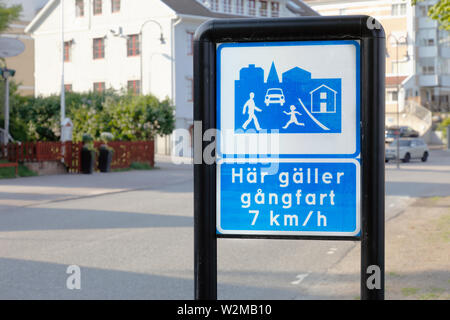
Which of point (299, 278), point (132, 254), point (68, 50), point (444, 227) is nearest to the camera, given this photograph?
point (299, 278)

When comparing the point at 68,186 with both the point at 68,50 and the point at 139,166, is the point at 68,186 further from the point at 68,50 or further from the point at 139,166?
the point at 68,50

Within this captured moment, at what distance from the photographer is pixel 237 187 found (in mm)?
2967

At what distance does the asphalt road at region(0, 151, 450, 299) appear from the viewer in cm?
739

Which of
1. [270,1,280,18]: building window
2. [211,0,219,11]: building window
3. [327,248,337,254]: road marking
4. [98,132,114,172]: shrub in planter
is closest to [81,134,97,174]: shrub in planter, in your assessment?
[98,132,114,172]: shrub in planter

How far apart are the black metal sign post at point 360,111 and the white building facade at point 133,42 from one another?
44.6 metres

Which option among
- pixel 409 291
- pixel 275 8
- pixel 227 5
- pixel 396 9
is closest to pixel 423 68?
pixel 275 8

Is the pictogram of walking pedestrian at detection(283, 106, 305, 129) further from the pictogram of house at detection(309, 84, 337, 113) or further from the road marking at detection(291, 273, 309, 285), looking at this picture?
the road marking at detection(291, 273, 309, 285)

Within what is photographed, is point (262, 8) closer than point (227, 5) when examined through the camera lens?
No

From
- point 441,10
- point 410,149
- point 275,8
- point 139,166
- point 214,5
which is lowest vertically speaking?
point 139,166

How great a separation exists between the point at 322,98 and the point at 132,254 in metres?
7.20

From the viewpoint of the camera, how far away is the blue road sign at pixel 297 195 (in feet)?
9.53

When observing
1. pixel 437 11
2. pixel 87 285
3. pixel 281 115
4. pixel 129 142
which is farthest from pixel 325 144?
pixel 129 142

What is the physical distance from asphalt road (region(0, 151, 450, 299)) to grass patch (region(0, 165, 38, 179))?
7574mm

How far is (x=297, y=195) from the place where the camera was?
292 centimetres
